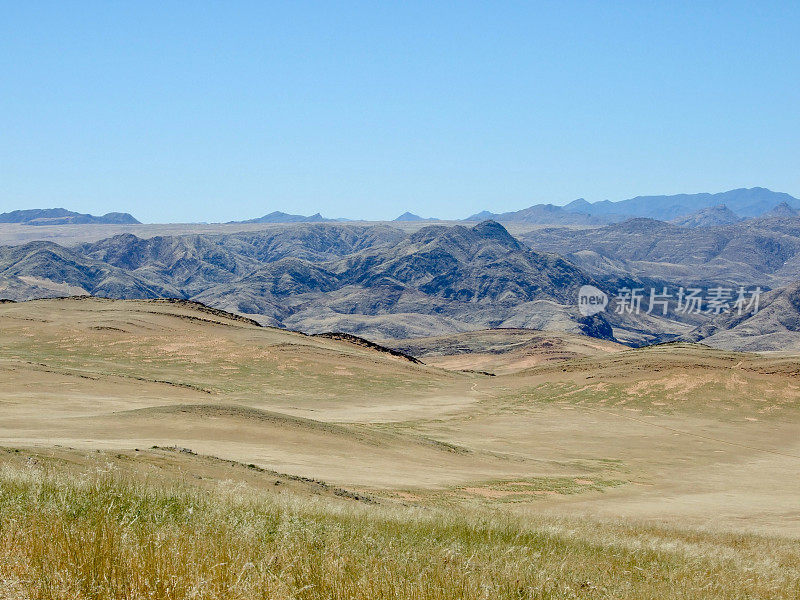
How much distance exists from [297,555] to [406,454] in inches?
1083

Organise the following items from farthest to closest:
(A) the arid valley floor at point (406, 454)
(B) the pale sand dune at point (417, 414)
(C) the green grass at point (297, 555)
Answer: (B) the pale sand dune at point (417, 414) < (A) the arid valley floor at point (406, 454) < (C) the green grass at point (297, 555)

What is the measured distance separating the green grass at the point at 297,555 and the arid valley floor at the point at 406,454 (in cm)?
5

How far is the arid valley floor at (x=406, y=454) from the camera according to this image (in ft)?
25.5

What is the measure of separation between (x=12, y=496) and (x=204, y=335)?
3009 inches

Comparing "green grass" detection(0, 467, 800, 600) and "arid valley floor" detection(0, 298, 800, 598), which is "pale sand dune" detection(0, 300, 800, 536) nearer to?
"arid valley floor" detection(0, 298, 800, 598)

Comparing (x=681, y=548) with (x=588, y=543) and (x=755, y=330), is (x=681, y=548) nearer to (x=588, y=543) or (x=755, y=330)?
(x=588, y=543)

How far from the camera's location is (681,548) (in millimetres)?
13195

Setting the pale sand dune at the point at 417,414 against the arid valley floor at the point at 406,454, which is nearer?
the arid valley floor at the point at 406,454

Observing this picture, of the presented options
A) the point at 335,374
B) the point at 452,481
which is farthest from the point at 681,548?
the point at 335,374

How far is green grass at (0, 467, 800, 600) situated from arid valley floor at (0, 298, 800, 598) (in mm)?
52

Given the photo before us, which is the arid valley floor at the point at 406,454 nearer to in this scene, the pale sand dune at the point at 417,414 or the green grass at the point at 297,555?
the green grass at the point at 297,555

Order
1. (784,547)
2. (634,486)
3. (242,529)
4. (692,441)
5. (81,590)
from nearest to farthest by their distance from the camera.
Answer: (81,590) < (242,529) < (784,547) < (634,486) < (692,441)

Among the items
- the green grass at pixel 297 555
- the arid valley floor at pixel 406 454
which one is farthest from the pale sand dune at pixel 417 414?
the green grass at pixel 297 555

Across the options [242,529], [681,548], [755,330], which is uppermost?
[242,529]
